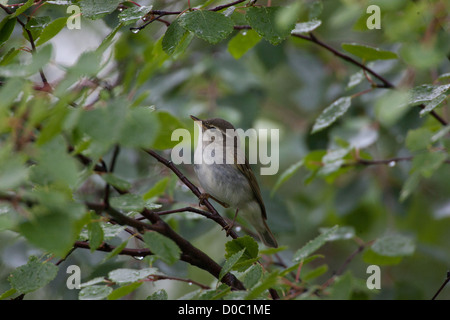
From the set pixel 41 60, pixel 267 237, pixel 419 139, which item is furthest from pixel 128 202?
pixel 267 237

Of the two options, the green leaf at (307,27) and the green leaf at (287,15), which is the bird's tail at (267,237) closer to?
the green leaf at (307,27)

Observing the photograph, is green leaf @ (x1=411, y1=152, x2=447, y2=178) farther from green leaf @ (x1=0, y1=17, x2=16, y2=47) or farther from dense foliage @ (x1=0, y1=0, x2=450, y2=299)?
green leaf @ (x1=0, y1=17, x2=16, y2=47)

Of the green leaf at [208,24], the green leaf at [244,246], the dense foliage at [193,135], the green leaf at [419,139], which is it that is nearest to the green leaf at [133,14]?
the dense foliage at [193,135]

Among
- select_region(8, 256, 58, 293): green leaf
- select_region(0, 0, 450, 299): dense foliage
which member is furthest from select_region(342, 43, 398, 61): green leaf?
select_region(8, 256, 58, 293): green leaf

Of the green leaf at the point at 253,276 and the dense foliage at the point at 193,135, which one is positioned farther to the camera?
the green leaf at the point at 253,276

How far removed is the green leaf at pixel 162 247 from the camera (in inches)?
54.3

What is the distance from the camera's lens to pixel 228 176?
132 inches

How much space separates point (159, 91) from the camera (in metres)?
3.95

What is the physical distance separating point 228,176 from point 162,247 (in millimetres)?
1978

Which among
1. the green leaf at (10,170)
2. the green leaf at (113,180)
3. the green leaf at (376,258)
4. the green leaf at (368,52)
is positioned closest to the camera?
the green leaf at (10,170)

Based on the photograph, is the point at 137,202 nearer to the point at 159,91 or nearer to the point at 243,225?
the point at 243,225

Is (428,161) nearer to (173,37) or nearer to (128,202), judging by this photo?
(173,37)

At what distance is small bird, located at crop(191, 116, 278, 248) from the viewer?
3.28 metres

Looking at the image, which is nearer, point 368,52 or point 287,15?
point 287,15
